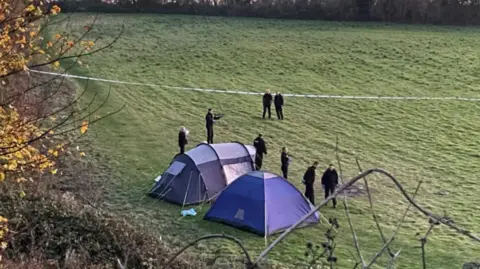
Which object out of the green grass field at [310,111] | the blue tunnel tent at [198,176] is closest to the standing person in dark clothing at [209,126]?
the green grass field at [310,111]

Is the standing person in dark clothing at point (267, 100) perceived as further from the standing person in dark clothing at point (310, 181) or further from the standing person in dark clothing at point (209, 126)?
the standing person in dark clothing at point (310, 181)

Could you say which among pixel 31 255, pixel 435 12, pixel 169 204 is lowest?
pixel 169 204

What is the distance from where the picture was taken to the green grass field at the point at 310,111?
48.9 feet

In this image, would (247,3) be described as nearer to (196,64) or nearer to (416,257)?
(196,64)

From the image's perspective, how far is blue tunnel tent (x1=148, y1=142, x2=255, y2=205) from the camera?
626 inches

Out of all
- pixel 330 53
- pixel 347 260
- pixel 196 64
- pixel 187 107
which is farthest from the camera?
pixel 330 53

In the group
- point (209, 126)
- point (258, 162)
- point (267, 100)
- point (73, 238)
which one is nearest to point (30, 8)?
point (73, 238)

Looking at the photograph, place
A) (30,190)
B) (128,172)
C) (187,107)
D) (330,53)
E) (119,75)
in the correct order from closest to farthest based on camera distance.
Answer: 1. (30,190)
2. (128,172)
3. (187,107)
4. (119,75)
5. (330,53)

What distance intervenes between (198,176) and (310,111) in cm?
1313

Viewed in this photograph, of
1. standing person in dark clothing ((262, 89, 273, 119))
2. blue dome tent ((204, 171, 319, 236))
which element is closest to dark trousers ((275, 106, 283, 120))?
standing person in dark clothing ((262, 89, 273, 119))

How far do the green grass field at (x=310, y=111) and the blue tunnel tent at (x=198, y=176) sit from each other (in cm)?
43

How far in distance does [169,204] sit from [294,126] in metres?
10.5

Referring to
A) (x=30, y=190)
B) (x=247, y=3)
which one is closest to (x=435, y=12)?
(x=247, y=3)

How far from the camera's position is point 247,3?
49.7 m
